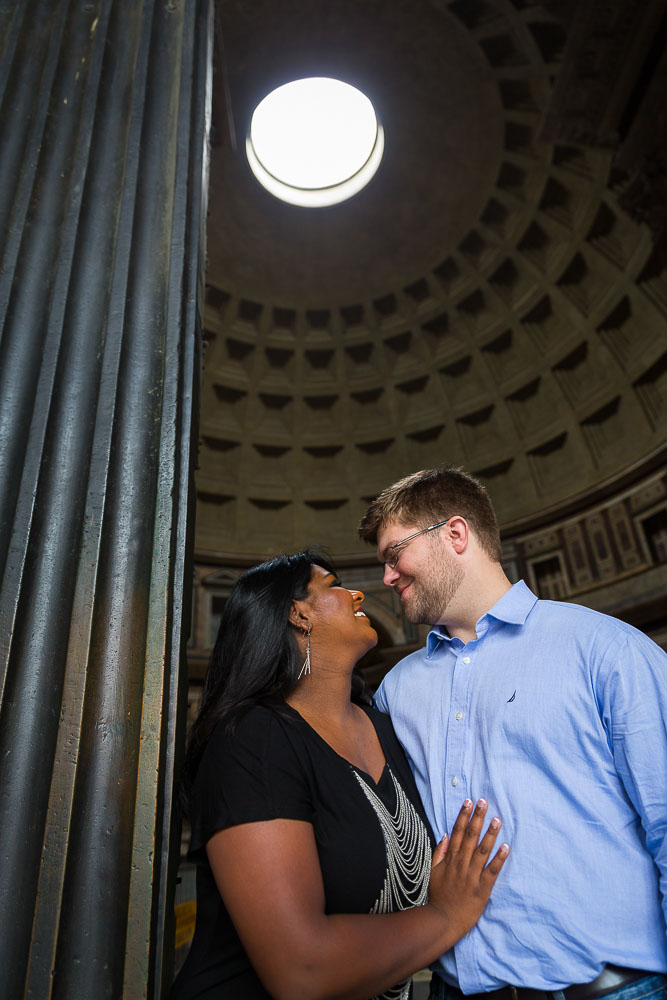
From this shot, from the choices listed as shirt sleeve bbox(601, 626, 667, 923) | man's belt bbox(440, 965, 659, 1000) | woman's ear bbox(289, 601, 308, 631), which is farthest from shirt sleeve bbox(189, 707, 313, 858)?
shirt sleeve bbox(601, 626, 667, 923)

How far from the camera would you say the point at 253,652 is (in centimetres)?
217

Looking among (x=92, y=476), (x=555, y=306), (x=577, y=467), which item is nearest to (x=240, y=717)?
(x=92, y=476)

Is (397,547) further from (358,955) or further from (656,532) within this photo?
(656,532)

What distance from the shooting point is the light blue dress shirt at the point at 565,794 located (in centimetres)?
164

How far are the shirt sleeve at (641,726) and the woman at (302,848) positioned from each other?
0.36 meters

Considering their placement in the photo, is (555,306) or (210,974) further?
(555,306)

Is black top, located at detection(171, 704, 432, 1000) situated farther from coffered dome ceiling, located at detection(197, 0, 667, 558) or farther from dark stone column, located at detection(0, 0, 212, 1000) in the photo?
coffered dome ceiling, located at detection(197, 0, 667, 558)

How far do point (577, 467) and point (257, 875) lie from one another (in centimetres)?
1260

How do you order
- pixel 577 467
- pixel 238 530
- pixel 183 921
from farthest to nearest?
pixel 238 530 < pixel 577 467 < pixel 183 921

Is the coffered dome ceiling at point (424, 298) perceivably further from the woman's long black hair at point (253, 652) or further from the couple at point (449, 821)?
the couple at point (449, 821)

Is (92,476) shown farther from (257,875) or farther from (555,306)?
(555,306)

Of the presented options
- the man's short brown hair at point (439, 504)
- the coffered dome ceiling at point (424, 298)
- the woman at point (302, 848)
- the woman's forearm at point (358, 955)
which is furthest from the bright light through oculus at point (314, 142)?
the woman's forearm at point (358, 955)

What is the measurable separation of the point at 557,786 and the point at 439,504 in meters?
1.05

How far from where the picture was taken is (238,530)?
14.6m
